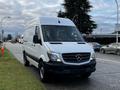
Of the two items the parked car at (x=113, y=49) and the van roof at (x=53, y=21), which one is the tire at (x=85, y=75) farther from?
the parked car at (x=113, y=49)

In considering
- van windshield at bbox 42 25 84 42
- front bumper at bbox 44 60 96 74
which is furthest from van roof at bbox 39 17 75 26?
front bumper at bbox 44 60 96 74

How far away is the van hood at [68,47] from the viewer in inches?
413

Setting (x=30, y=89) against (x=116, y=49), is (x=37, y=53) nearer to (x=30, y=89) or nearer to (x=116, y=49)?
(x=30, y=89)

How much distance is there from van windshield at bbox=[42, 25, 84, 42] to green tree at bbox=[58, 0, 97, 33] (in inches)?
2603

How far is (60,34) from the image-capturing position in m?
12.0

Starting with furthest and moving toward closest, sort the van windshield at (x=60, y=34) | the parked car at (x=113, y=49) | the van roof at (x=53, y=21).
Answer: the parked car at (x=113, y=49)
the van roof at (x=53, y=21)
the van windshield at (x=60, y=34)

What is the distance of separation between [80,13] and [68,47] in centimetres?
6857

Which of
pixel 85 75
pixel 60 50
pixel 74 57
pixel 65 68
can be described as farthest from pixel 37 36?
pixel 85 75

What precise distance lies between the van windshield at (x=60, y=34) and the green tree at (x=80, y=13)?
6611 cm

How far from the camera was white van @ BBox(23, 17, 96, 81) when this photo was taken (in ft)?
33.9

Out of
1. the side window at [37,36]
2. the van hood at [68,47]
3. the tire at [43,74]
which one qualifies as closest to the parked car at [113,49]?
the side window at [37,36]

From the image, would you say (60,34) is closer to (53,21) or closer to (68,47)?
(53,21)

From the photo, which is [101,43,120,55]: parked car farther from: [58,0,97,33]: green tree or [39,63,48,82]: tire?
[58,0,97,33]: green tree

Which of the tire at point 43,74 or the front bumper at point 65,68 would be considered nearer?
the front bumper at point 65,68
